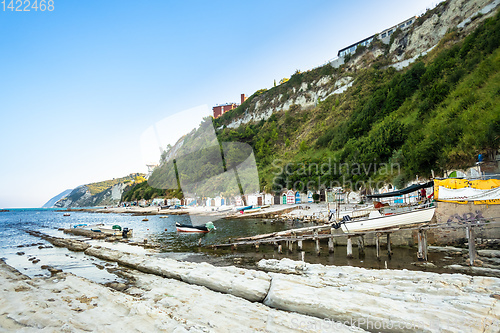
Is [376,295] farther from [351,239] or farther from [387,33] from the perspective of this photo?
[387,33]

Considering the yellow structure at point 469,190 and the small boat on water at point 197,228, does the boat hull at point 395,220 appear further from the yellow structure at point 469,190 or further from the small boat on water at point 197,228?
the small boat on water at point 197,228

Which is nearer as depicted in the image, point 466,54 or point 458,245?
point 458,245

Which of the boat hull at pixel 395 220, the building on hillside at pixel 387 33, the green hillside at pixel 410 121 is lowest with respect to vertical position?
the boat hull at pixel 395 220

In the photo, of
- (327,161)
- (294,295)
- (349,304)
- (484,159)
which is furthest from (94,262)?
(327,161)

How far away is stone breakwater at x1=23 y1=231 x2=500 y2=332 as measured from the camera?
191 inches

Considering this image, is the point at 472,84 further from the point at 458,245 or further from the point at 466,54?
the point at 458,245

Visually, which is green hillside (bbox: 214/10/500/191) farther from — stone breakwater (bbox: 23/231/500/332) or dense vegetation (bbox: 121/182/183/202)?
dense vegetation (bbox: 121/182/183/202)

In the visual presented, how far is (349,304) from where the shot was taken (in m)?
5.75

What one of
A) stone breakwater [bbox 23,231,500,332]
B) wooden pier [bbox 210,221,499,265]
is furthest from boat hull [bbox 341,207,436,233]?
stone breakwater [bbox 23,231,500,332]

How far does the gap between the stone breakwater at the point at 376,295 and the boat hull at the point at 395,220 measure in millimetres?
4854

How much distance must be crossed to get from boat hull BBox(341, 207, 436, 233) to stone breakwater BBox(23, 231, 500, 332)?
4.85 meters

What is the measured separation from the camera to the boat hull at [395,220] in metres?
12.8

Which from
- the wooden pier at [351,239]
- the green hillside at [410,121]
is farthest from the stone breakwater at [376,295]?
the green hillside at [410,121]

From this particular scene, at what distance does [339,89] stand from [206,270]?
8617 centimetres
